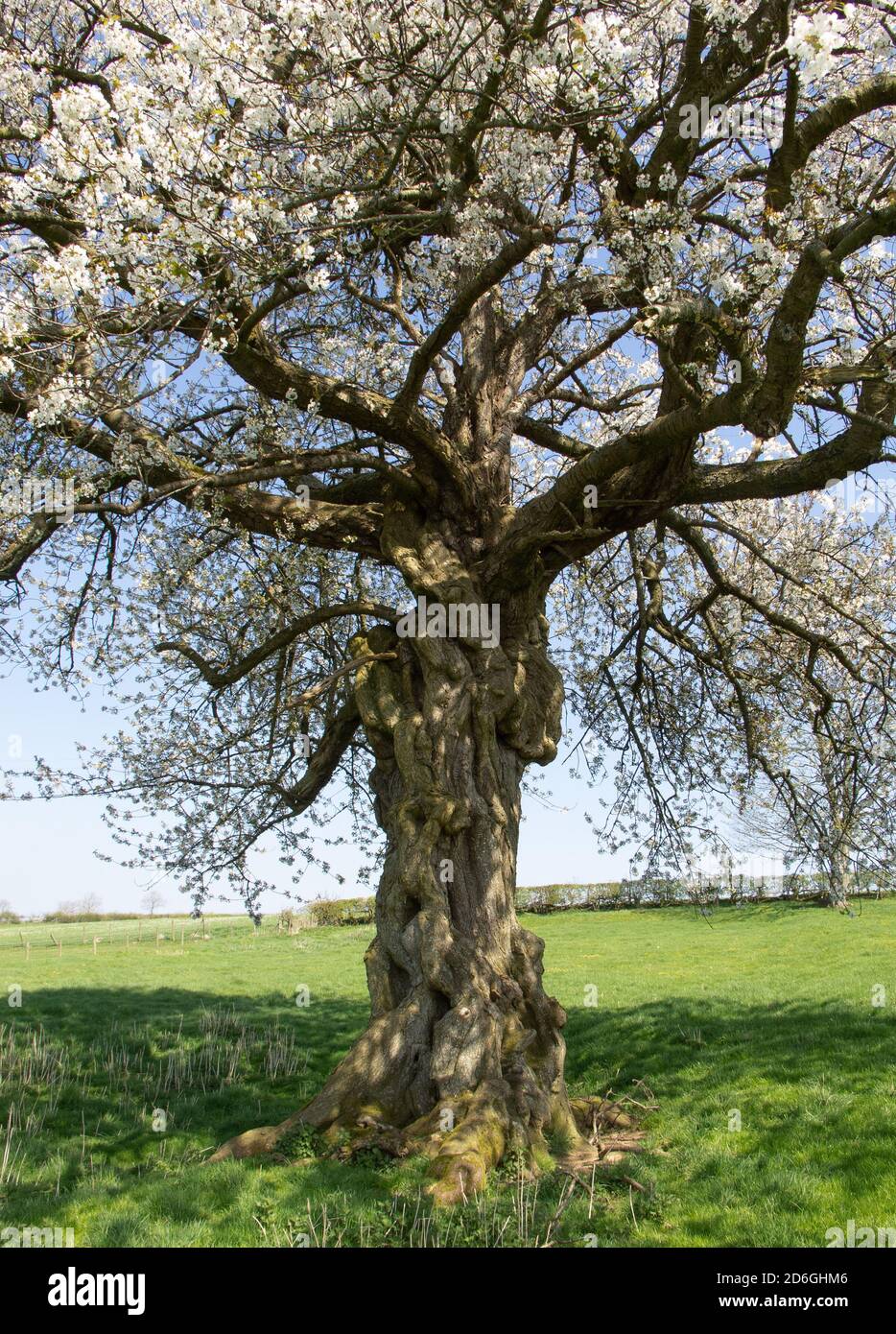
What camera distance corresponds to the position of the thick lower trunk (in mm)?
7145

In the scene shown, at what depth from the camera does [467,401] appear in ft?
33.7

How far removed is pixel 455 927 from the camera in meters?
8.09

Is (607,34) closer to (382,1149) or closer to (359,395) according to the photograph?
(359,395)

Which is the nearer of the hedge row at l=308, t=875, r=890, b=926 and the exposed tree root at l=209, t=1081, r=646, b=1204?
the exposed tree root at l=209, t=1081, r=646, b=1204

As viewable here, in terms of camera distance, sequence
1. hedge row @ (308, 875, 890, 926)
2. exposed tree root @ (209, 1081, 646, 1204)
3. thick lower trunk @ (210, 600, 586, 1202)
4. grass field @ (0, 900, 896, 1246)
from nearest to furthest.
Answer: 1. grass field @ (0, 900, 896, 1246)
2. exposed tree root @ (209, 1081, 646, 1204)
3. thick lower trunk @ (210, 600, 586, 1202)
4. hedge row @ (308, 875, 890, 926)

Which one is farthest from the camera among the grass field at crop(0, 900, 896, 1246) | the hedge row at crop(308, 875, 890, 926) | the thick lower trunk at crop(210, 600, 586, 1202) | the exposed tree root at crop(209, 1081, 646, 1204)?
the hedge row at crop(308, 875, 890, 926)

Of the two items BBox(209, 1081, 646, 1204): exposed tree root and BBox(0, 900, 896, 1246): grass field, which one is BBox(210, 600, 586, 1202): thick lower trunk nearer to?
BBox(209, 1081, 646, 1204): exposed tree root

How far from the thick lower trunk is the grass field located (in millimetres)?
623

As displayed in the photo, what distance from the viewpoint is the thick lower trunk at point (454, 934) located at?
7.14 m

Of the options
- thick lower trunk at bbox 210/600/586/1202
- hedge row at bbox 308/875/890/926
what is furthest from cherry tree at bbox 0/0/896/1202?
hedge row at bbox 308/875/890/926

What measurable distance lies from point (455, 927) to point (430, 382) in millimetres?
6965

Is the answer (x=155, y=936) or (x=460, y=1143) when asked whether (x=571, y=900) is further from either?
(x=460, y=1143)

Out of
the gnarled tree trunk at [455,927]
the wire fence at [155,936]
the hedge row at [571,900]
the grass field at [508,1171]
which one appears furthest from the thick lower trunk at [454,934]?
the wire fence at [155,936]
